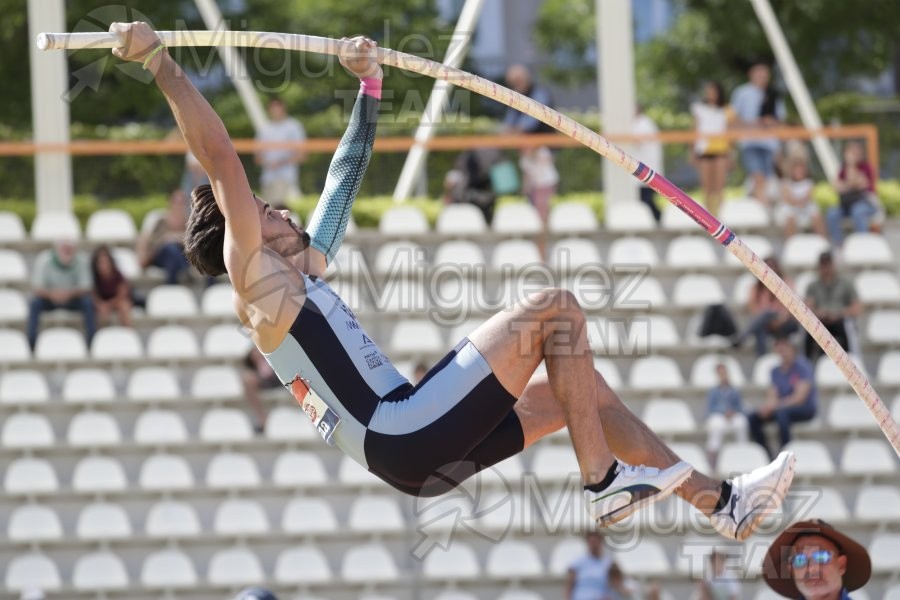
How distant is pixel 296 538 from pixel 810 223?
15.0ft

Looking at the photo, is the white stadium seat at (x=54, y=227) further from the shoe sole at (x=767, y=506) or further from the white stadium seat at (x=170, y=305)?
the shoe sole at (x=767, y=506)

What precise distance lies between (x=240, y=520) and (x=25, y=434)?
1.56 metres

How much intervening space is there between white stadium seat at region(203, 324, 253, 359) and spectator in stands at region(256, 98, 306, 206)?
1443 mm

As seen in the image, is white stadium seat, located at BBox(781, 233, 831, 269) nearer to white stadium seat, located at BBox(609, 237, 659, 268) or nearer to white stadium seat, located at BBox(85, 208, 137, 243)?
white stadium seat, located at BBox(609, 237, 659, 268)

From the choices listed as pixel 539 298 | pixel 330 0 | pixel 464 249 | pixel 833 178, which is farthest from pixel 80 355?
pixel 330 0

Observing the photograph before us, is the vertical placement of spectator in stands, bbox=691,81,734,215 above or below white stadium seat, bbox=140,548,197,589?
above

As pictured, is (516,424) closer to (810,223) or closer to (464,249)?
(464,249)

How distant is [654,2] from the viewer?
25328 millimetres

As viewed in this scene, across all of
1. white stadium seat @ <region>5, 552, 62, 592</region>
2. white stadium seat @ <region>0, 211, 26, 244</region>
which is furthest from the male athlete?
white stadium seat @ <region>0, 211, 26, 244</region>

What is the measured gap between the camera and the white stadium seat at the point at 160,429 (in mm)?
10789

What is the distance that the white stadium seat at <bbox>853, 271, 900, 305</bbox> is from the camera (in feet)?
38.3

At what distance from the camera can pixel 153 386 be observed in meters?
11.0

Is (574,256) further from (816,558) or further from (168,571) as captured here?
(816,558)

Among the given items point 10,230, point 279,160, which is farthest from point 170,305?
point 279,160
